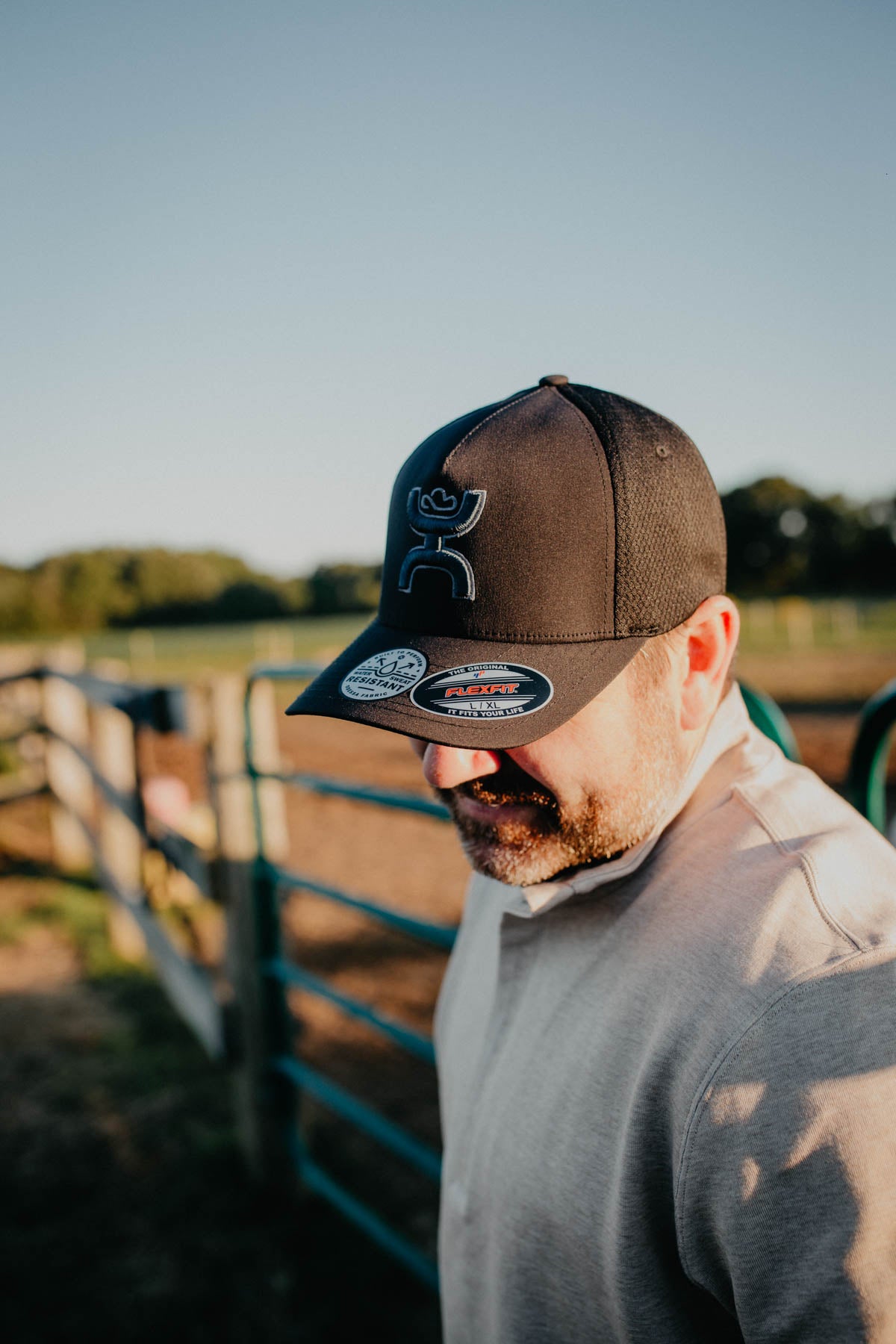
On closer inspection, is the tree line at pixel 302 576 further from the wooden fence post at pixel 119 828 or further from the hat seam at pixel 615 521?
the hat seam at pixel 615 521

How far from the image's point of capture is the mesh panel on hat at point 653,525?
939 millimetres

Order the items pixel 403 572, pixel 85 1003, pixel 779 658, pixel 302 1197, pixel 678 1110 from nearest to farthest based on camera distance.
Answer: pixel 678 1110 → pixel 403 572 → pixel 302 1197 → pixel 85 1003 → pixel 779 658

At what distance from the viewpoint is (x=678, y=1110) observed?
2.49ft

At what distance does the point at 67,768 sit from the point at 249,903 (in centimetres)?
414

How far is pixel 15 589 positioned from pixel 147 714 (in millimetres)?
45867

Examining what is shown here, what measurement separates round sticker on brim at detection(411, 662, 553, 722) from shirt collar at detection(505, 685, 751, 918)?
0.62ft

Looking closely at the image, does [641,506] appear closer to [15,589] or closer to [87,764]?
[87,764]

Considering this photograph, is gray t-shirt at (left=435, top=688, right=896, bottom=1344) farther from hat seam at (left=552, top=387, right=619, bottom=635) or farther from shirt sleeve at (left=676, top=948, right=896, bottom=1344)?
hat seam at (left=552, top=387, right=619, bottom=635)

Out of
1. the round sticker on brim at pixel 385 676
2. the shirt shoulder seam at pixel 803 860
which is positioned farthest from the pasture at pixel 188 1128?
the shirt shoulder seam at pixel 803 860

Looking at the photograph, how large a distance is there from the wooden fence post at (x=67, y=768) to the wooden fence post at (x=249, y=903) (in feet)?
11.8

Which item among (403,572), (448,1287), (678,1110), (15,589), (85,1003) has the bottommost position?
(15,589)

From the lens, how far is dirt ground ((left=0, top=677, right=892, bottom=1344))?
238 cm

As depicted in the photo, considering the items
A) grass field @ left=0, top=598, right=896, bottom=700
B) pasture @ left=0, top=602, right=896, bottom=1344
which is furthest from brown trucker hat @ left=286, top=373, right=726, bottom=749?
grass field @ left=0, top=598, right=896, bottom=700

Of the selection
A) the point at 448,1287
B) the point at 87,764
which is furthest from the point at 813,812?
the point at 87,764
